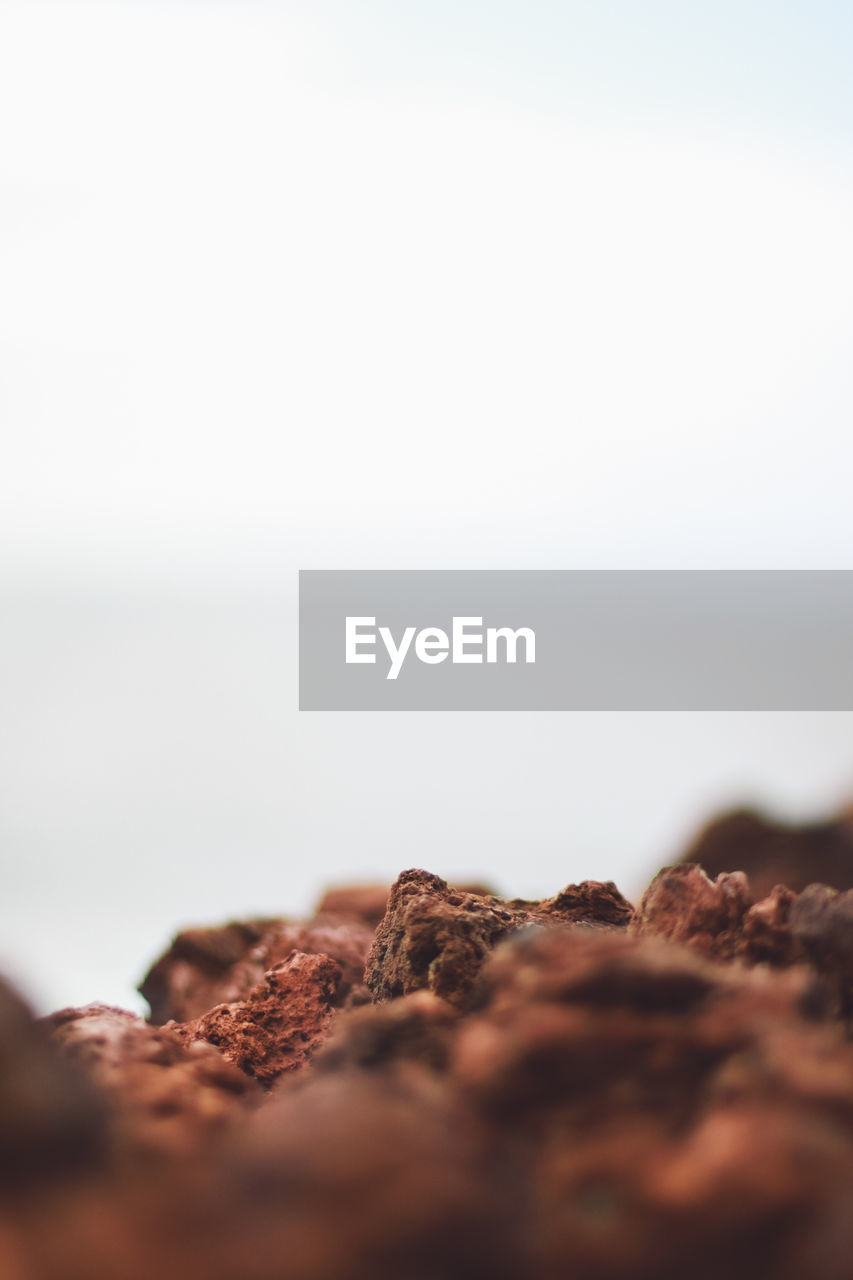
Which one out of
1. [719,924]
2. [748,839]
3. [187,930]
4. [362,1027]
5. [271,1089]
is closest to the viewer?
[362,1027]

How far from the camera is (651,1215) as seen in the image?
1.88 metres

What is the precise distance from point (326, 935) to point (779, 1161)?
5.56 metres

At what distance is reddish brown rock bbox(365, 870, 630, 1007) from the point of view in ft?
12.0

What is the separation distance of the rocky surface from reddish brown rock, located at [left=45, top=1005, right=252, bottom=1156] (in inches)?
0.5

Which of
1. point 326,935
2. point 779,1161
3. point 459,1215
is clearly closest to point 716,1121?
point 779,1161

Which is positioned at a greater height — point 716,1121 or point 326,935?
point 716,1121

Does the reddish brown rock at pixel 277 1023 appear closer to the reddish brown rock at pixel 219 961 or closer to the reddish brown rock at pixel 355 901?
the reddish brown rock at pixel 219 961

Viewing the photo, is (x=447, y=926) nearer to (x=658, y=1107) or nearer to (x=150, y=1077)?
(x=150, y=1077)

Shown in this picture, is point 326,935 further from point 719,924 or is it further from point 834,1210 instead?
point 834,1210

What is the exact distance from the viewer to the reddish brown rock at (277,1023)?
438 cm

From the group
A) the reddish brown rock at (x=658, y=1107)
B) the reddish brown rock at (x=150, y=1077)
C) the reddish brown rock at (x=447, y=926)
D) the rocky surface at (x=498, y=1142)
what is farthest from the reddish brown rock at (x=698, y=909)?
the reddish brown rock at (x=150, y=1077)

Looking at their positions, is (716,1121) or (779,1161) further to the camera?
(716,1121)

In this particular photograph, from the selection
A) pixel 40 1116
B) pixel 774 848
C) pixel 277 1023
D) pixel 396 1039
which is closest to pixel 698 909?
pixel 396 1039

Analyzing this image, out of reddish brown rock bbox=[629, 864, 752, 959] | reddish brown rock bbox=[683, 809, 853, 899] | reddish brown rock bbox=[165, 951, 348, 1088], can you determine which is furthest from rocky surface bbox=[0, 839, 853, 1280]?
reddish brown rock bbox=[683, 809, 853, 899]
